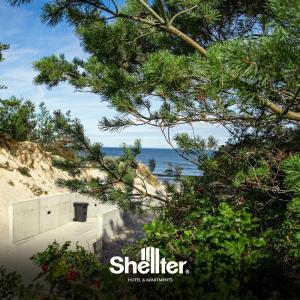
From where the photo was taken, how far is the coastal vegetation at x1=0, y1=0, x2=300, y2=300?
2607 mm

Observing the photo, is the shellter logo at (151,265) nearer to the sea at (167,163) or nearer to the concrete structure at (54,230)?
the sea at (167,163)

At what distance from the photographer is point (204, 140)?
5227mm

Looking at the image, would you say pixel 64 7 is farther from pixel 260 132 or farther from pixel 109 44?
pixel 260 132

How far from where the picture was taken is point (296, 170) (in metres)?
3.18

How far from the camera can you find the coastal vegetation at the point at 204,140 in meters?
2.61

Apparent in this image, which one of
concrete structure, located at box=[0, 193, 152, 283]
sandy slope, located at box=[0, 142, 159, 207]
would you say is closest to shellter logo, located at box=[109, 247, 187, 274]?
concrete structure, located at box=[0, 193, 152, 283]

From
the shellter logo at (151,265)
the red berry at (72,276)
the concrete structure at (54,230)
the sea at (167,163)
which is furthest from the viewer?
the concrete structure at (54,230)

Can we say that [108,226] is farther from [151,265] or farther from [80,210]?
[151,265]

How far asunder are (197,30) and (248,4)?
747mm

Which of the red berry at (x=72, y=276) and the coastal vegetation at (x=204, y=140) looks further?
the red berry at (x=72, y=276)

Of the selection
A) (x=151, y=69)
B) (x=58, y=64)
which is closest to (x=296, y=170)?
(x=151, y=69)

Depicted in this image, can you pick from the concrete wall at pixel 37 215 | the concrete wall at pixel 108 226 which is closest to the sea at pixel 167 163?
the concrete wall at pixel 108 226

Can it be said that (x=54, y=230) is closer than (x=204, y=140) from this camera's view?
No

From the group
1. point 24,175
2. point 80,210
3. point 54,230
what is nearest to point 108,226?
point 54,230
